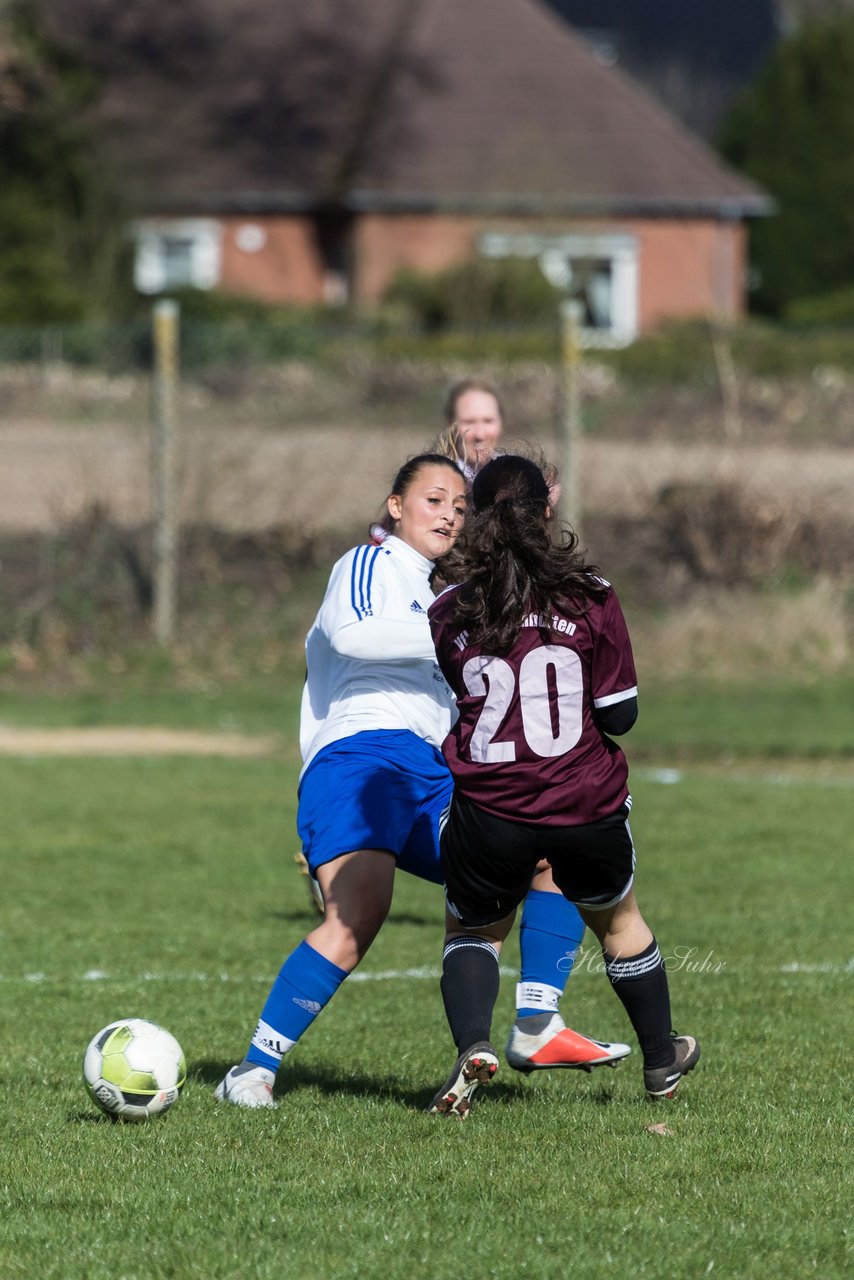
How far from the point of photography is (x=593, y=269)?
34.5 meters

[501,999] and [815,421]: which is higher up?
[815,421]

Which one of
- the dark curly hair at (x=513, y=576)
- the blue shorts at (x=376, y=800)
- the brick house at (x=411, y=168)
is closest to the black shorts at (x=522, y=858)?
the blue shorts at (x=376, y=800)

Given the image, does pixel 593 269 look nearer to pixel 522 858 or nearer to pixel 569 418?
pixel 569 418

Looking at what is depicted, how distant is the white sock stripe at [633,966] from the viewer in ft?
15.5

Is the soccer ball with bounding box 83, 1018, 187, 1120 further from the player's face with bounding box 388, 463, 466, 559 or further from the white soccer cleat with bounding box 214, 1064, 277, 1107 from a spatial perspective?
the player's face with bounding box 388, 463, 466, 559

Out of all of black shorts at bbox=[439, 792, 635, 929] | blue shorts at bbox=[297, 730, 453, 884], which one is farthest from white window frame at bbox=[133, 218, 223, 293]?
black shorts at bbox=[439, 792, 635, 929]

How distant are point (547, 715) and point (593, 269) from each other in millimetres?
30937

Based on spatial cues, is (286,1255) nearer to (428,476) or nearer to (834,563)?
(428,476)

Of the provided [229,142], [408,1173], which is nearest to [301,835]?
[408,1173]

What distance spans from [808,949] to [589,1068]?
7.35 feet

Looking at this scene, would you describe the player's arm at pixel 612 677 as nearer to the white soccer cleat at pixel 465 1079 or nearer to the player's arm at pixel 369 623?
the player's arm at pixel 369 623

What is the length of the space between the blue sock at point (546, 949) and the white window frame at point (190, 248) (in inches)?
1180

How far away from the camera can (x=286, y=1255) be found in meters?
3.74

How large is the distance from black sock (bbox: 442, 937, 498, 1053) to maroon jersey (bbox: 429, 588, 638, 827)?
0.49 m
